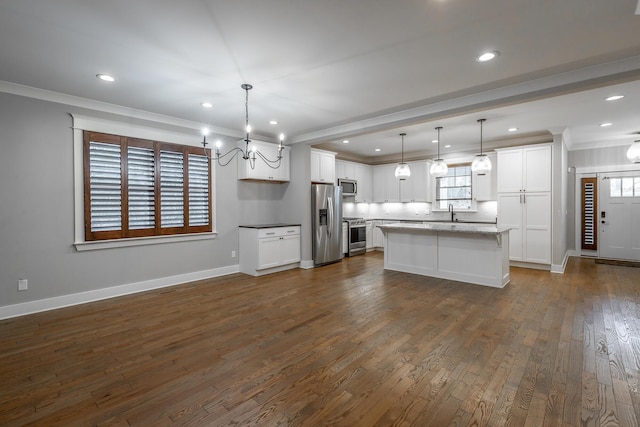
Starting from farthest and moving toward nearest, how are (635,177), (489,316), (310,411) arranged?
1. (635,177)
2. (489,316)
3. (310,411)

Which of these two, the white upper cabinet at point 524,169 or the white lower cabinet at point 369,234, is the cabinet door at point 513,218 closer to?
the white upper cabinet at point 524,169

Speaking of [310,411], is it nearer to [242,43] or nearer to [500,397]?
[500,397]

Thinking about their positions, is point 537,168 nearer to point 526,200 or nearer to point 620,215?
point 526,200

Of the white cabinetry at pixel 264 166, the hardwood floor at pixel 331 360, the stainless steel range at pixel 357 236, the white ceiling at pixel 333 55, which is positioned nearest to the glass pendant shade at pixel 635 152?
the white ceiling at pixel 333 55

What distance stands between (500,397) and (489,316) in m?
1.63

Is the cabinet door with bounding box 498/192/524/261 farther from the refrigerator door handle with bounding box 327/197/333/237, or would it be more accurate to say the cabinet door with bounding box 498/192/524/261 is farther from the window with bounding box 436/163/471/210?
the refrigerator door handle with bounding box 327/197/333/237

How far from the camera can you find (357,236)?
25.8 feet

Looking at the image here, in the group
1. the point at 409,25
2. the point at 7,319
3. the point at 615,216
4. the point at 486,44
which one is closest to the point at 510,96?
the point at 486,44

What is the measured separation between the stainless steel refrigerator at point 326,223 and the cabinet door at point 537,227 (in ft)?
12.6

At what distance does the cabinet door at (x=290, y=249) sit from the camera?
592 centimetres

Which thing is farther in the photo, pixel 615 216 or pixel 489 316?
pixel 615 216

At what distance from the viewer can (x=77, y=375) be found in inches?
94.2

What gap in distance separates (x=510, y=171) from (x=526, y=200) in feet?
2.22

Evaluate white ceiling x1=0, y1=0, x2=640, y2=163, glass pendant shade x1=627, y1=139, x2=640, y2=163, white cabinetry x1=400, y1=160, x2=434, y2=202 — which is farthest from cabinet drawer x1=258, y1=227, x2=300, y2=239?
glass pendant shade x1=627, y1=139, x2=640, y2=163
